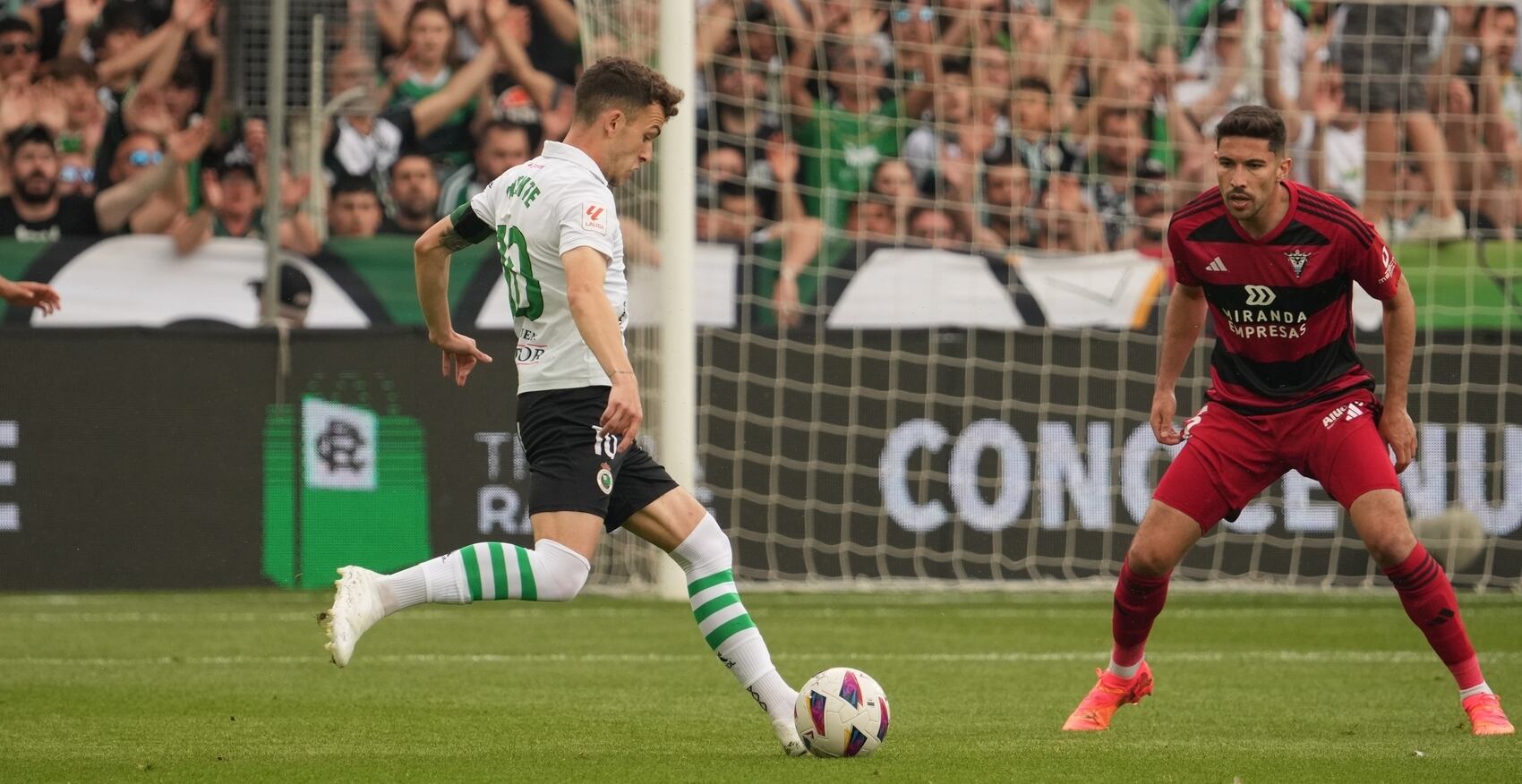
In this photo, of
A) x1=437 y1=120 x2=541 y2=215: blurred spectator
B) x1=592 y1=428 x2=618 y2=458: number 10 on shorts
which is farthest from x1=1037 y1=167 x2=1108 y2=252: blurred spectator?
x1=592 y1=428 x2=618 y2=458: number 10 on shorts

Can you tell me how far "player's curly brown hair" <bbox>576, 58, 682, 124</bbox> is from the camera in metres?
5.33

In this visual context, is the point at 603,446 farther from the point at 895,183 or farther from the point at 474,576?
the point at 895,183

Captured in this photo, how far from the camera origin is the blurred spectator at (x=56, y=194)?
13016mm

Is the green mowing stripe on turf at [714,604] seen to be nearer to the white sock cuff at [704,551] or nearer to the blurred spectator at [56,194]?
the white sock cuff at [704,551]

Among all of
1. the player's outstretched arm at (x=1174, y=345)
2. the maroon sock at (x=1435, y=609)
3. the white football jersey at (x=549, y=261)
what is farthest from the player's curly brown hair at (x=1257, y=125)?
the white football jersey at (x=549, y=261)

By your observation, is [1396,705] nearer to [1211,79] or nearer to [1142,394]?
[1142,394]

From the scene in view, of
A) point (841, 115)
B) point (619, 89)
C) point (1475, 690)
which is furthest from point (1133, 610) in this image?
point (841, 115)

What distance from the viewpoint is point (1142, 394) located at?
40.5 feet

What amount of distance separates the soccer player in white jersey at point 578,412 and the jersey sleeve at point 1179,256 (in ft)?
5.56

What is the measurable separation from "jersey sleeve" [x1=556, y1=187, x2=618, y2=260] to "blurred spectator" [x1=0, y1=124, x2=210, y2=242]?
28.5ft

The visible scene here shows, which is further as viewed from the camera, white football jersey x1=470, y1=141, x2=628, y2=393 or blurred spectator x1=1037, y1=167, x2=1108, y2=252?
blurred spectator x1=1037, y1=167, x2=1108, y2=252

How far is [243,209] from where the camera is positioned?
13.2 metres

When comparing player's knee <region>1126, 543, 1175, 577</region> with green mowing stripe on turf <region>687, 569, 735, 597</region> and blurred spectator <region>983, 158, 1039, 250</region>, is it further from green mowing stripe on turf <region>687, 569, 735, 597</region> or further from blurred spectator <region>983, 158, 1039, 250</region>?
blurred spectator <region>983, 158, 1039, 250</region>

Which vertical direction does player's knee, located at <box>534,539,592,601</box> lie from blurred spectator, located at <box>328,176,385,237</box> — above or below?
below
